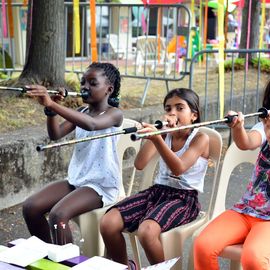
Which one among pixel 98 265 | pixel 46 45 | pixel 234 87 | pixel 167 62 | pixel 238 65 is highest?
pixel 46 45

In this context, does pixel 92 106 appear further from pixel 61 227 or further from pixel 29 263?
pixel 29 263

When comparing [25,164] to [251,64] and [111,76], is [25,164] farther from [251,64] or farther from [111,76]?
[251,64]

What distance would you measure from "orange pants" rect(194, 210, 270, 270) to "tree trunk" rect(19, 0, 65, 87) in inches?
130

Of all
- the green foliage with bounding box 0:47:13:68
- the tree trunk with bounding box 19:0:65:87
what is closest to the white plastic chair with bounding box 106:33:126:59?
the green foliage with bounding box 0:47:13:68

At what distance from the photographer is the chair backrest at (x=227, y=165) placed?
10.3 ft

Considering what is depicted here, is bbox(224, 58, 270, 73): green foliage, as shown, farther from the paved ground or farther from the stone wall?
the stone wall

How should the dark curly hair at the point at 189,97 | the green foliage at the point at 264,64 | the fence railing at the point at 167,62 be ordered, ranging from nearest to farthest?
the dark curly hair at the point at 189,97 → the fence railing at the point at 167,62 → the green foliage at the point at 264,64

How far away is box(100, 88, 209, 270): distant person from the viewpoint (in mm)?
2848

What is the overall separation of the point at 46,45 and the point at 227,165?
3.02 meters

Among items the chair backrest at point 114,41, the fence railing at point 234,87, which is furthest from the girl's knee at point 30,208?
the chair backrest at point 114,41

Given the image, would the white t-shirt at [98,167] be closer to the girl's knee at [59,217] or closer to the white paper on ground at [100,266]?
the girl's knee at [59,217]

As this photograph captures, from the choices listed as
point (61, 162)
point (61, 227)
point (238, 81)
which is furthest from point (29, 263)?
point (238, 81)

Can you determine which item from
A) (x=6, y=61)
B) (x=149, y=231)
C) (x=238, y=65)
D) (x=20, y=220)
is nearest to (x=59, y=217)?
(x=149, y=231)

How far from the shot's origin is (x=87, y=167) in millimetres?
3309
